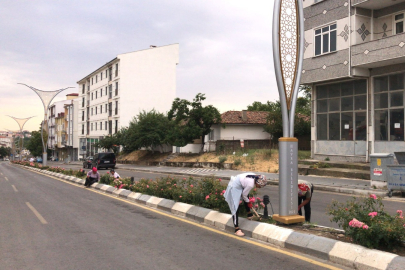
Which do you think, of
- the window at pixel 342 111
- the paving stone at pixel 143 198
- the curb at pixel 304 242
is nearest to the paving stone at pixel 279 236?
the curb at pixel 304 242

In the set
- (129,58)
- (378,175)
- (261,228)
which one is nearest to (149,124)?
(129,58)

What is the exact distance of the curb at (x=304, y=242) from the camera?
17.4 ft

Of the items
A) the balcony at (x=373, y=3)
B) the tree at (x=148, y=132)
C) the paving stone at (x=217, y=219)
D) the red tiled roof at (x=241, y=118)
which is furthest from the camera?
the tree at (x=148, y=132)

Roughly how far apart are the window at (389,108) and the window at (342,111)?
0.81 metres

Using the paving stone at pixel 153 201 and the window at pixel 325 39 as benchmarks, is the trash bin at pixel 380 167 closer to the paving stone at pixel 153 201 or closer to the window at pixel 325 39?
the window at pixel 325 39

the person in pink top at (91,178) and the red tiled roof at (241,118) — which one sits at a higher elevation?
the red tiled roof at (241,118)

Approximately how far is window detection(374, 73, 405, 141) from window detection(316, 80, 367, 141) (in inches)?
32.0

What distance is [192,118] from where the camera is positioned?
35.9m

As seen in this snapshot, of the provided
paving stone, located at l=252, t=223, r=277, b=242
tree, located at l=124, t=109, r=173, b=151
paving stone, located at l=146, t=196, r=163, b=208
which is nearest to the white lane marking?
paving stone, located at l=146, t=196, r=163, b=208

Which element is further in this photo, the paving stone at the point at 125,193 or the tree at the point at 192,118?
the tree at the point at 192,118

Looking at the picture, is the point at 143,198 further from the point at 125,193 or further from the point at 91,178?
the point at 91,178

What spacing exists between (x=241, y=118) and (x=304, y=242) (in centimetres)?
3761

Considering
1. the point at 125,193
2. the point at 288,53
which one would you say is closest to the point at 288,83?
the point at 288,53

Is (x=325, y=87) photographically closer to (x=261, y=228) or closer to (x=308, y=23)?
(x=308, y=23)
